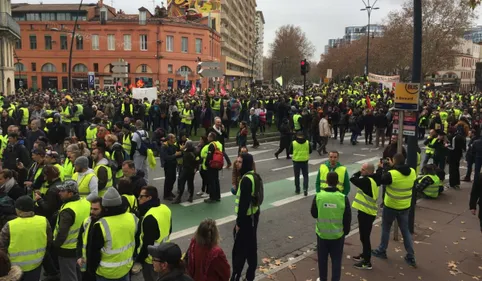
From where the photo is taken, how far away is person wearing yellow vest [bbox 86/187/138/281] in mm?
4500

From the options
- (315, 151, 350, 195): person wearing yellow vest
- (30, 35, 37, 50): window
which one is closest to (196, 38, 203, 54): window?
(30, 35, 37, 50): window

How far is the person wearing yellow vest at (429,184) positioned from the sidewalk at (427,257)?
3.80 feet

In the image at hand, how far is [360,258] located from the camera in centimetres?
701

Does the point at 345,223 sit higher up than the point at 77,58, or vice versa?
the point at 77,58

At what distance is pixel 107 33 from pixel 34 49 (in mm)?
11031

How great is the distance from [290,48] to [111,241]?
10008 centimetres

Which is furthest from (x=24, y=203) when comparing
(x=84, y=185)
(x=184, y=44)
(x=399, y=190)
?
(x=184, y=44)

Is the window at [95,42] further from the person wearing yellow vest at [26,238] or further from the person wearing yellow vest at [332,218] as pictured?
the person wearing yellow vest at [332,218]

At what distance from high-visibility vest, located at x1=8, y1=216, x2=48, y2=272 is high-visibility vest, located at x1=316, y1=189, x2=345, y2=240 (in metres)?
Result: 3.46

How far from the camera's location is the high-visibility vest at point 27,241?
4.65 meters

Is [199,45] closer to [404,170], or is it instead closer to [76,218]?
[404,170]

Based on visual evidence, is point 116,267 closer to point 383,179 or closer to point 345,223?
point 345,223

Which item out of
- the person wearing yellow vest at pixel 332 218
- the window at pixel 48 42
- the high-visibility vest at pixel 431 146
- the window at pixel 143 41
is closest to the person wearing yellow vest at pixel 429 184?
the high-visibility vest at pixel 431 146

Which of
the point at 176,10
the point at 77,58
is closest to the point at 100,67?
the point at 77,58
